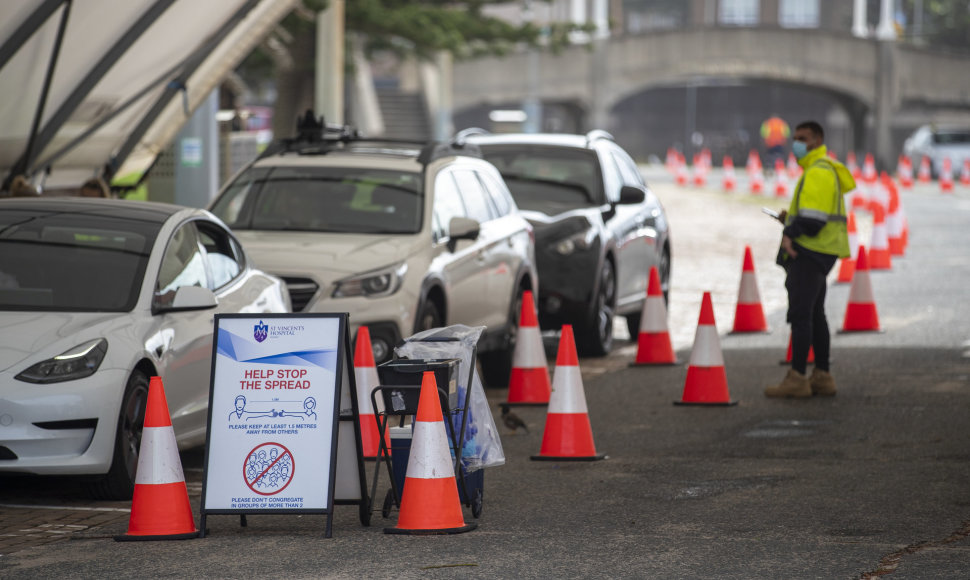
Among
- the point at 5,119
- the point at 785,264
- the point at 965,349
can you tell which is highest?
the point at 5,119

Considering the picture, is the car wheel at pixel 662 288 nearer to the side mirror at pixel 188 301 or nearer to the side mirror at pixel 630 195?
the side mirror at pixel 630 195

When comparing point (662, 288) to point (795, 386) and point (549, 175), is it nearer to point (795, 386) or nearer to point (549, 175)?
point (549, 175)

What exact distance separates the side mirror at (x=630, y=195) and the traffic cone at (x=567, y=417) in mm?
5591

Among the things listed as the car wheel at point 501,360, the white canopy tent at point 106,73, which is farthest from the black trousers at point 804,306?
the white canopy tent at point 106,73

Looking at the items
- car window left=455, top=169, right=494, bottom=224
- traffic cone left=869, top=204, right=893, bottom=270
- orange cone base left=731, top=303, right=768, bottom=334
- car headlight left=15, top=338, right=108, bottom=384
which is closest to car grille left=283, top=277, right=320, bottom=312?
car window left=455, top=169, right=494, bottom=224

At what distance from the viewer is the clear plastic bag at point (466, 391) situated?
7.65 meters

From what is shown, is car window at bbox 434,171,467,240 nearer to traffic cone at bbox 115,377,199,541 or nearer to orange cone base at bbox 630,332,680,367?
orange cone base at bbox 630,332,680,367

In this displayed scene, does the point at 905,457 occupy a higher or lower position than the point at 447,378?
lower

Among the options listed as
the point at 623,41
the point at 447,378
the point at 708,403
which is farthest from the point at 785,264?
the point at 623,41

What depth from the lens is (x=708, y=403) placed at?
11773 millimetres

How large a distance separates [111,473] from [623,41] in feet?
197

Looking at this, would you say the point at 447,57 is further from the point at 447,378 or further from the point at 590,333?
the point at 447,378

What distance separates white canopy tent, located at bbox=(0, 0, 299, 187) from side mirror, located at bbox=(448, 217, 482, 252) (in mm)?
3120

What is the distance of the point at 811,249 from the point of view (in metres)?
11.9
